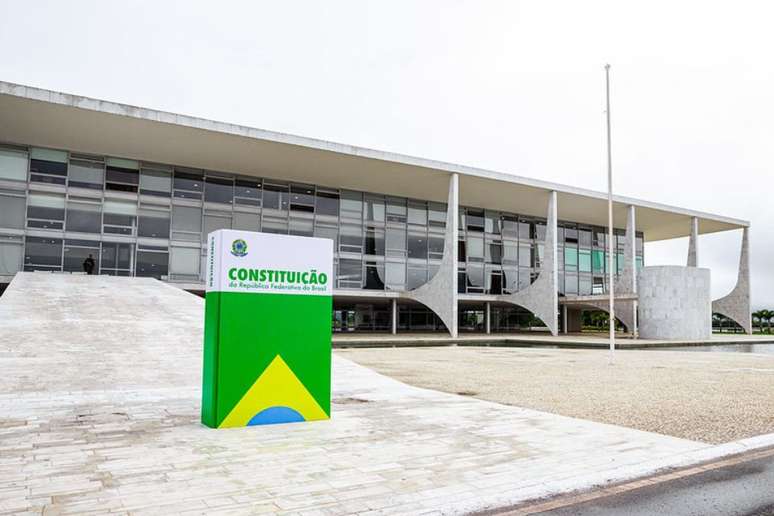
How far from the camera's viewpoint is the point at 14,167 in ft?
104

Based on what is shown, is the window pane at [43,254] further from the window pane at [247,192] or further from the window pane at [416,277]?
the window pane at [416,277]

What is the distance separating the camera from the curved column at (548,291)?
41344 mm

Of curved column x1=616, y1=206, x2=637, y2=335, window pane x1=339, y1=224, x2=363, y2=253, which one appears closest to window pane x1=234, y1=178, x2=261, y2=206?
window pane x1=339, y1=224, x2=363, y2=253

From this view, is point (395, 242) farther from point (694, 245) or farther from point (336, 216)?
point (694, 245)

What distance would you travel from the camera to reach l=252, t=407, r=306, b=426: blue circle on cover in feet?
25.4

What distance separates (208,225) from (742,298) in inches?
1781

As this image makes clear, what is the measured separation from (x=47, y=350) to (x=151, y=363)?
236 cm

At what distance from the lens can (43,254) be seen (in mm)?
31953

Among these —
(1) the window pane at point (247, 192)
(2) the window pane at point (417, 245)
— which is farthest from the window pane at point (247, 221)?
(2) the window pane at point (417, 245)

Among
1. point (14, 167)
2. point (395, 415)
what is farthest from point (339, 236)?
point (395, 415)

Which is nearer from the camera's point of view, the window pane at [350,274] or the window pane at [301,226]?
the window pane at [301,226]

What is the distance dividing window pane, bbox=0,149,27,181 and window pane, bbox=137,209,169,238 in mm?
6026

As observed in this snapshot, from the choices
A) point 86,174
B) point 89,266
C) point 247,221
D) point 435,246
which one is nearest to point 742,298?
point 435,246

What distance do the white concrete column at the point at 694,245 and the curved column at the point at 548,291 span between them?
1569 cm
